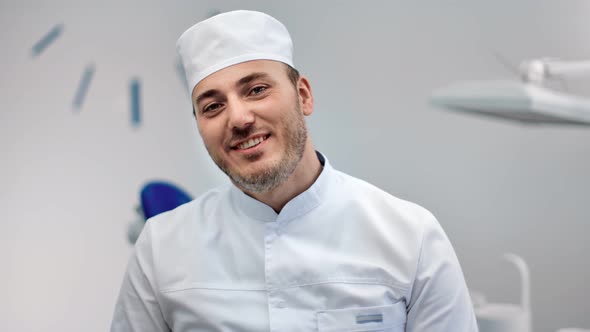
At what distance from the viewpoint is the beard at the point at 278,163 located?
133 cm

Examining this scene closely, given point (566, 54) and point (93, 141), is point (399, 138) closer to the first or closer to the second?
point (566, 54)

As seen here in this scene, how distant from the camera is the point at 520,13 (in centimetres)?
183

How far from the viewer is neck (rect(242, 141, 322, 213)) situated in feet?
4.63

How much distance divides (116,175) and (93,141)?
0.15 meters

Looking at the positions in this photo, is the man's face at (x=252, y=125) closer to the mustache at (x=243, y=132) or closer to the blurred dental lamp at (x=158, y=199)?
the mustache at (x=243, y=132)

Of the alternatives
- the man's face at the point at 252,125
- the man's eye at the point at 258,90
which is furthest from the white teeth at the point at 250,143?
the man's eye at the point at 258,90

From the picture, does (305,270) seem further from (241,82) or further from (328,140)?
(328,140)

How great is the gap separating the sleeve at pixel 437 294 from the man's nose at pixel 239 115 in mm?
452

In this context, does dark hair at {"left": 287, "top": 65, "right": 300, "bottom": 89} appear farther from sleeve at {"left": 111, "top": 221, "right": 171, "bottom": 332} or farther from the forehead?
sleeve at {"left": 111, "top": 221, "right": 171, "bottom": 332}

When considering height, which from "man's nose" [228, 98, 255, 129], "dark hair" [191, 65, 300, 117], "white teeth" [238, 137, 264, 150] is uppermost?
"dark hair" [191, 65, 300, 117]

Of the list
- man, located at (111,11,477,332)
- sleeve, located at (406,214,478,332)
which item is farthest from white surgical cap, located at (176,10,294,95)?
sleeve, located at (406,214,478,332)

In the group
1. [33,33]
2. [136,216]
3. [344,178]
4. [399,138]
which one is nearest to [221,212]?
[344,178]

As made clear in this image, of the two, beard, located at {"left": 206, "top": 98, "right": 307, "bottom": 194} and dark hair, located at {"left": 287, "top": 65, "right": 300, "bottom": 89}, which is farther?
dark hair, located at {"left": 287, "top": 65, "right": 300, "bottom": 89}

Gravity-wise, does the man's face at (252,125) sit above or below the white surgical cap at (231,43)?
below
